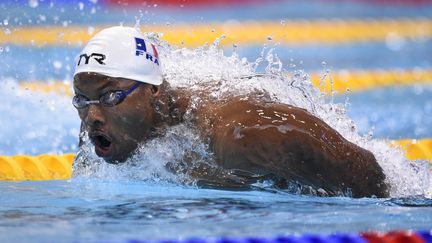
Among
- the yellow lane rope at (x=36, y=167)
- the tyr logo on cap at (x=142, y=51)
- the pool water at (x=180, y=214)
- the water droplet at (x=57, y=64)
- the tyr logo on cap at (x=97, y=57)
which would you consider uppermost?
the water droplet at (x=57, y=64)

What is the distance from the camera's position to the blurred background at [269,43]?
5.70 meters

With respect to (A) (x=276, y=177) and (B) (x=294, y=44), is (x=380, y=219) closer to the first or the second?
(A) (x=276, y=177)

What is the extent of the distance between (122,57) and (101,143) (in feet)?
1.09

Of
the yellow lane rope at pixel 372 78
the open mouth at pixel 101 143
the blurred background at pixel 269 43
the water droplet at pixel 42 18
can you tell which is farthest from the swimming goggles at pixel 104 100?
the water droplet at pixel 42 18

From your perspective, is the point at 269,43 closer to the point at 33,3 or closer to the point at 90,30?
the point at 90,30

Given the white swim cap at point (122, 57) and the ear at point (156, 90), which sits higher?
the white swim cap at point (122, 57)

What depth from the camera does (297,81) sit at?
3.59m

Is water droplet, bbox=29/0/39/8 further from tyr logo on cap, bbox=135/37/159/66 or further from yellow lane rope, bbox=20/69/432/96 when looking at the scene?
tyr logo on cap, bbox=135/37/159/66

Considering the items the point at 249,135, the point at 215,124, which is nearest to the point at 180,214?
the point at 249,135

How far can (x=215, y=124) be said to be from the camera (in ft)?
10.1

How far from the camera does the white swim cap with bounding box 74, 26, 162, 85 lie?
3.14m

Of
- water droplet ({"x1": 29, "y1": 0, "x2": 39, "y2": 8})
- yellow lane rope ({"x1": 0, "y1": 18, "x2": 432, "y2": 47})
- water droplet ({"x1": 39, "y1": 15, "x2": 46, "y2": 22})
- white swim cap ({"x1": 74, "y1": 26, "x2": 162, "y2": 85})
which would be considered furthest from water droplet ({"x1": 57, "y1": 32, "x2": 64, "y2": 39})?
white swim cap ({"x1": 74, "y1": 26, "x2": 162, "y2": 85})

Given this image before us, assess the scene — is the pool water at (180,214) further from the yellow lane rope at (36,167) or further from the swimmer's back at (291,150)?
the yellow lane rope at (36,167)

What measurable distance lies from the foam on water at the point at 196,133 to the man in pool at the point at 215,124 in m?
0.06
